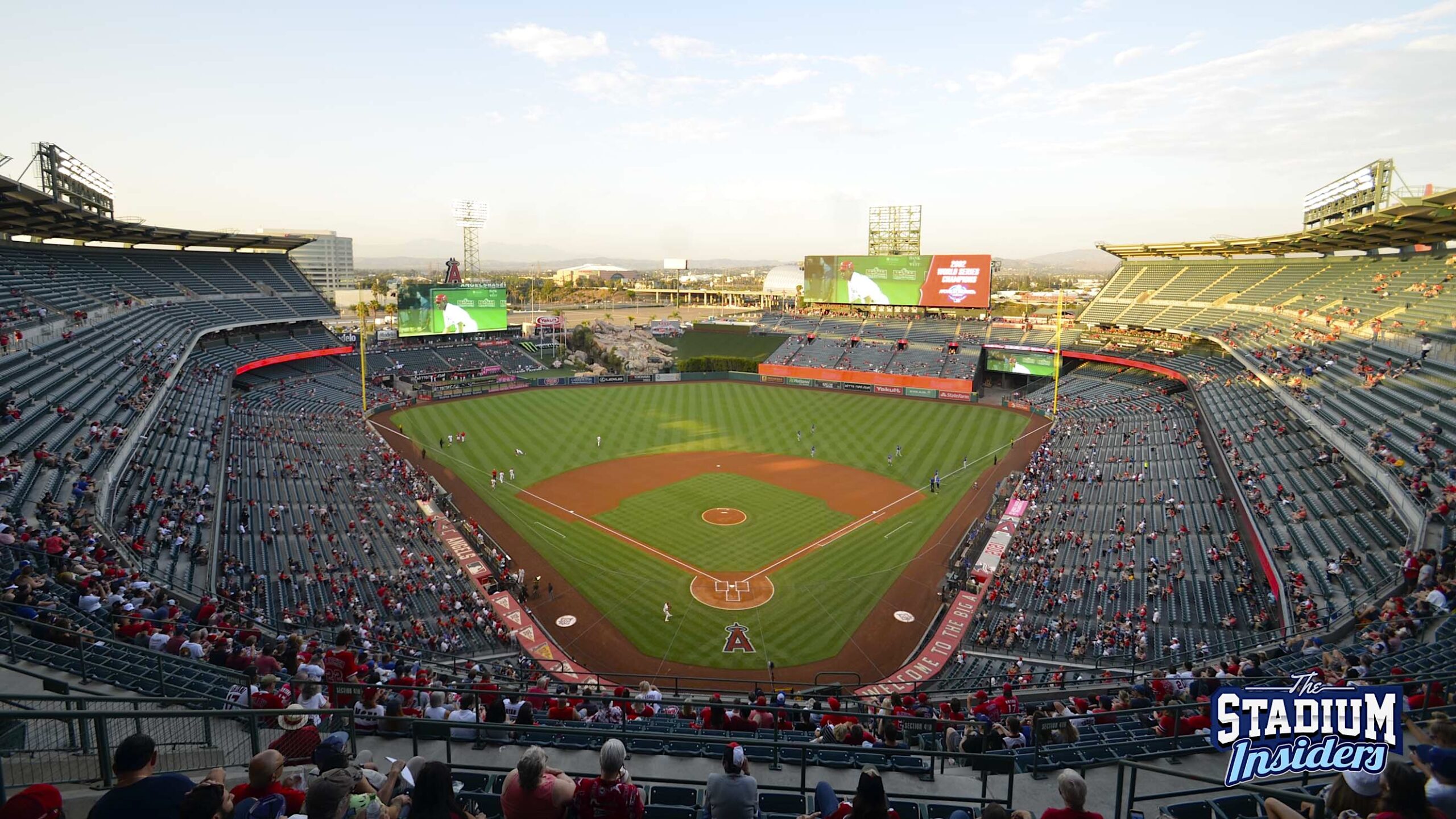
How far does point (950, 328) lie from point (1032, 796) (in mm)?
62661

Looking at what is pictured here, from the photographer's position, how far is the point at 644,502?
33.8m

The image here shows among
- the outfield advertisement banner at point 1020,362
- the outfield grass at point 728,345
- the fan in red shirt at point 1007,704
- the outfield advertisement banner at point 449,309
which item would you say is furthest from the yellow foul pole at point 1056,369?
the outfield advertisement banner at point 449,309

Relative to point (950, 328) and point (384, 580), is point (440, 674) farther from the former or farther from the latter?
point (950, 328)

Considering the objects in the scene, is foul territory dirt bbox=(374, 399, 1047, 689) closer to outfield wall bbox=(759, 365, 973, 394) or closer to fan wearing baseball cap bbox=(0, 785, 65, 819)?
fan wearing baseball cap bbox=(0, 785, 65, 819)

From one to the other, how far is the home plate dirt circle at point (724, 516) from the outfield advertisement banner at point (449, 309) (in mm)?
42374

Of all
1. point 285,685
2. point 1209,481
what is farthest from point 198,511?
point 1209,481

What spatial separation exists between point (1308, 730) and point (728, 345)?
68.1m

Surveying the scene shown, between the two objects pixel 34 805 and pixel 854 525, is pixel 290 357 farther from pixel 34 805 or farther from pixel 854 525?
pixel 34 805

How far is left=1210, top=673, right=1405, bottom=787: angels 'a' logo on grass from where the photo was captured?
17.4 ft

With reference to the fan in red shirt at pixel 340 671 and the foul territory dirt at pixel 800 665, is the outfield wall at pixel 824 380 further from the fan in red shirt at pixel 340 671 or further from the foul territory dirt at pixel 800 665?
the fan in red shirt at pixel 340 671

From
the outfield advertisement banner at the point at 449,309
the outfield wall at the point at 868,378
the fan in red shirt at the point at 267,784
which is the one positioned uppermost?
the outfield advertisement banner at the point at 449,309

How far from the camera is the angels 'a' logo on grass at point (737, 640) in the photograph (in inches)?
838

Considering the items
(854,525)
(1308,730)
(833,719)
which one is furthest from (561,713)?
(854,525)

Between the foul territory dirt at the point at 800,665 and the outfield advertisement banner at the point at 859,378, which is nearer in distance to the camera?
the foul territory dirt at the point at 800,665
